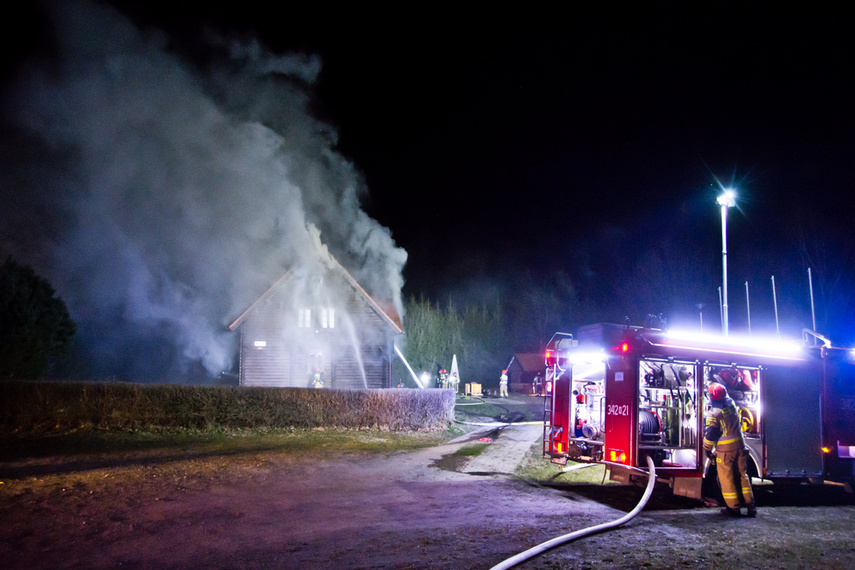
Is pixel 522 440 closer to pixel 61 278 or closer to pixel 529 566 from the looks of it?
pixel 529 566

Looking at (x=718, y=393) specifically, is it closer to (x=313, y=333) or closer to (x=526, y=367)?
(x=313, y=333)

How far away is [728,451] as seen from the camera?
807 centimetres

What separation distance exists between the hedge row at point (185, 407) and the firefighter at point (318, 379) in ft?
23.7

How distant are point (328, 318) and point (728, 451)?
62.2 feet

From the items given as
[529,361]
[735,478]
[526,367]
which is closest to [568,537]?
[735,478]

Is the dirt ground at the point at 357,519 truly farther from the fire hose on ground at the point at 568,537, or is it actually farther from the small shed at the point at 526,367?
the small shed at the point at 526,367

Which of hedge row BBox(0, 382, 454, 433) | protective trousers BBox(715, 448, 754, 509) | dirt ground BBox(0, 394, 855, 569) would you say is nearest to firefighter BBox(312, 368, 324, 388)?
hedge row BBox(0, 382, 454, 433)

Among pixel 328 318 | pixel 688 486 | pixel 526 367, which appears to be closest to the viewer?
pixel 688 486

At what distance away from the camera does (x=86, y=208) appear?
2488cm

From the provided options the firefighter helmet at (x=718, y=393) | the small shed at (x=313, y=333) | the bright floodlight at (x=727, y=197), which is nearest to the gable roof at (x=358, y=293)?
Result: the small shed at (x=313, y=333)

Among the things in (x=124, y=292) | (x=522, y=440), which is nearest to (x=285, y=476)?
(x=522, y=440)

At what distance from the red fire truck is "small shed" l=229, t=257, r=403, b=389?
50.0ft

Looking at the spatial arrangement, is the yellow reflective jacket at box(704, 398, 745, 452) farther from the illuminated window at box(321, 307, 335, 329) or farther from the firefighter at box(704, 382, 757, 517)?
the illuminated window at box(321, 307, 335, 329)

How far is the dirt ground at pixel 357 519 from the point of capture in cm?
553
